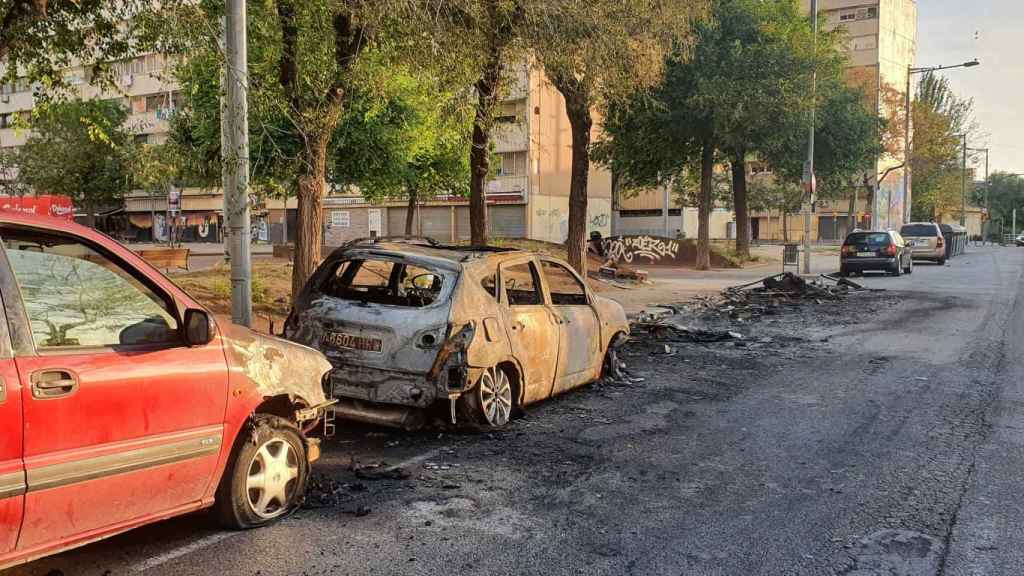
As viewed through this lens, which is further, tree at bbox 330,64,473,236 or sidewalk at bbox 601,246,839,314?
tree at bbox 330,64,473,236

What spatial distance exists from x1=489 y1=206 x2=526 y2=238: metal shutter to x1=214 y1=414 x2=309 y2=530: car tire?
159 feet

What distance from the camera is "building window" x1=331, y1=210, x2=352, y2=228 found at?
59.9 m

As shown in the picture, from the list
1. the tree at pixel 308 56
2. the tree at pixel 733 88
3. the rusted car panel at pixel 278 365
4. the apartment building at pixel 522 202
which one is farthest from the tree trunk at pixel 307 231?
the apartment building at pixel 522 202

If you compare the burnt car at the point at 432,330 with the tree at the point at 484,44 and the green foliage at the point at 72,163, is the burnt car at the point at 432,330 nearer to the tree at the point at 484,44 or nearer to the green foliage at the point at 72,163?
the tree at the point at 484,44

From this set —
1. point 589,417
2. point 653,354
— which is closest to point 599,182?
point 653,354

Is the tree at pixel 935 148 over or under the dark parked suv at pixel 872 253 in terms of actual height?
over

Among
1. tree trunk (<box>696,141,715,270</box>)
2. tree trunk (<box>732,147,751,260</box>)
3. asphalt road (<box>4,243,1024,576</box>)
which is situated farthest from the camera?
tree trunk (<box>732,147,751,260</box>)

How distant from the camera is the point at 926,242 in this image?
35.4 m

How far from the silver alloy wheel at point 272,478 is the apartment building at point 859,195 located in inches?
2516

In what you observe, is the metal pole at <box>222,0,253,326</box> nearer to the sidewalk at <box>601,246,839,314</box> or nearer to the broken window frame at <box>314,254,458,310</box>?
the broken window frame at <box>314,254,458,310</box>

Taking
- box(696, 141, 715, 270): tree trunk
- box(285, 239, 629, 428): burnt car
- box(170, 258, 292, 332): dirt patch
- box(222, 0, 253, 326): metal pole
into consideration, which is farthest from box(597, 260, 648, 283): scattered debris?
box(222, 0, 253, 326): metal pole

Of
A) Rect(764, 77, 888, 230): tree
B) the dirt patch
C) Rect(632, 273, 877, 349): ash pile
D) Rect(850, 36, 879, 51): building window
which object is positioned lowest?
Rect(632, 273, 877, 349): ash pile

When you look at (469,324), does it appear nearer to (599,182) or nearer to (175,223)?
(599,182)

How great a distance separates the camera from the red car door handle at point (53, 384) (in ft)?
10.8
